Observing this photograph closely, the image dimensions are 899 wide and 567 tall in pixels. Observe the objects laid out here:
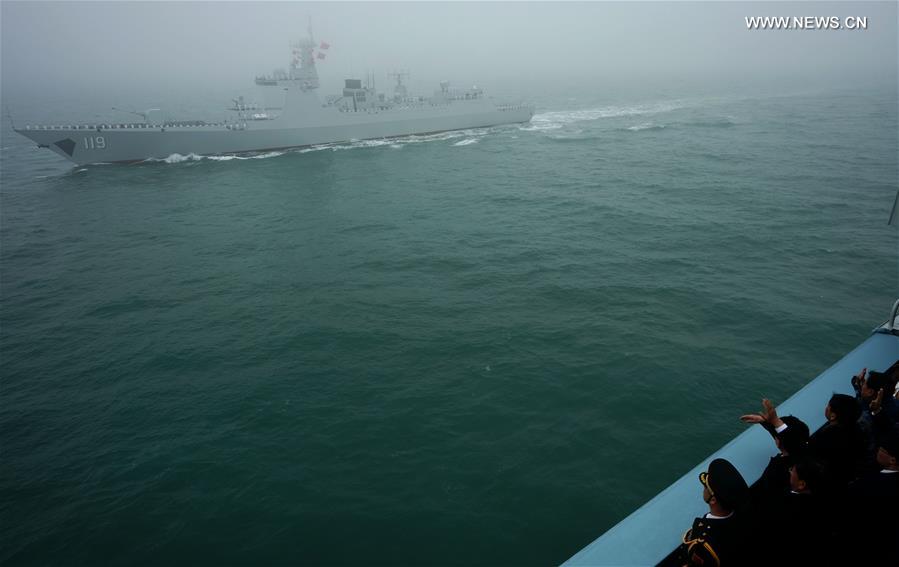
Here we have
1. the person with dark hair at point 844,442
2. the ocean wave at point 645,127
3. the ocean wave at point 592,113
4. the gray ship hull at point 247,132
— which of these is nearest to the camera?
the person with dark hair at point 844,442

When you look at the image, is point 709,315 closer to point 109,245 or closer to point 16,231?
point 109,245

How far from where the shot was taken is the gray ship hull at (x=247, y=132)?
138 ft

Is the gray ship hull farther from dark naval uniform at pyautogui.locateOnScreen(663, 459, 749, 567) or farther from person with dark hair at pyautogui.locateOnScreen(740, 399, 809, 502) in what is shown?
dark naval uniform at pyautogui.locateOnScreen(663, 459, 749, 567)

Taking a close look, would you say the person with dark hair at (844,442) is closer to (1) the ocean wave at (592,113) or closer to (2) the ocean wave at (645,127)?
(2) the ocean wave at (645,127)

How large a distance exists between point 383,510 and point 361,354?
5.88 metres

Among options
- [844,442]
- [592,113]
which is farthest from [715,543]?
[592,113]

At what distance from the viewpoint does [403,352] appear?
14844mm

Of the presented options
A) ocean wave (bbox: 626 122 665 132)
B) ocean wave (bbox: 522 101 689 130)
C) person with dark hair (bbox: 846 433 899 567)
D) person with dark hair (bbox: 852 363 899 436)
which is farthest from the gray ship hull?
person with dark hair (bbox: 846 433 899 567)

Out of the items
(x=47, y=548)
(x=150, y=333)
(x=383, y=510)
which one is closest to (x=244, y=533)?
(x=383, y=510)

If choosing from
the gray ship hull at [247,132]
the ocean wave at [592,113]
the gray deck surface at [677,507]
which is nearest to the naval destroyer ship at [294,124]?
the gray ship hull at [247,132]

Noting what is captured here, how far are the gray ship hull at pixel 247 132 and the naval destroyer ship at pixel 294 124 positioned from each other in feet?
0.23

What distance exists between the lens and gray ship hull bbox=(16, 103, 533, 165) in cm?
4200

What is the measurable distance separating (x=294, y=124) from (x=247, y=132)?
15.8 feet

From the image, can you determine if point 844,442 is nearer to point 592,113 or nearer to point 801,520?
point 801,520
